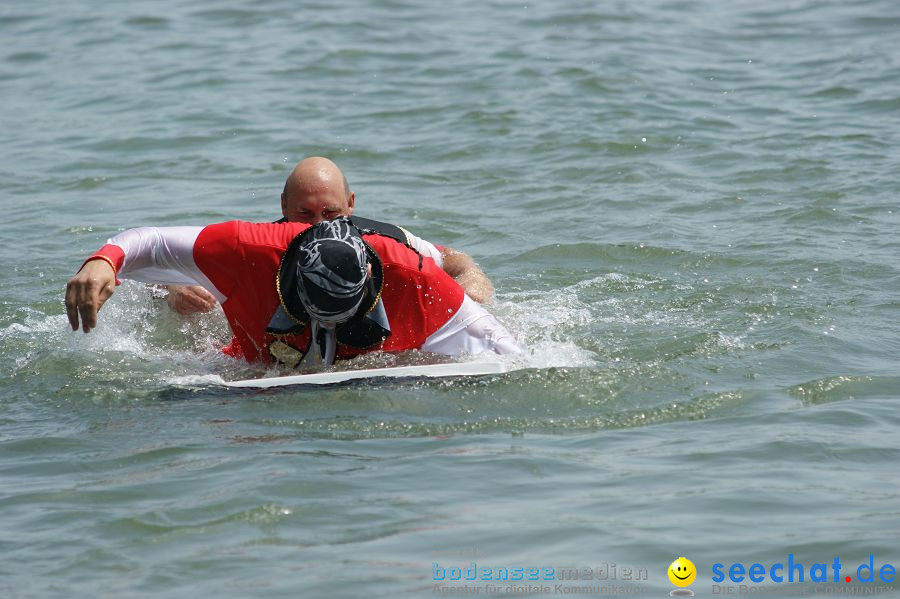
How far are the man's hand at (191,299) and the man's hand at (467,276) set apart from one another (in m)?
1.33

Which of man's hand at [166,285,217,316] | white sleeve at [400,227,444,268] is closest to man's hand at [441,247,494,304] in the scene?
white sleeve at [400,227,444,268]

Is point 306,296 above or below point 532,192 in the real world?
above

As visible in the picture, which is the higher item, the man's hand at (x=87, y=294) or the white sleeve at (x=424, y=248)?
A: the man's hand at (x=87, y=294)

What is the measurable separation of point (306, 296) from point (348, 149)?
22.4 ft

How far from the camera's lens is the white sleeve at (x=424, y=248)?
6.44 m

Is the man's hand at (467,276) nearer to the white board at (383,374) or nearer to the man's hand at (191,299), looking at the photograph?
the white board at (383,374)

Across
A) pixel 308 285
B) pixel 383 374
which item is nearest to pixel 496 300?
pixel 383 374

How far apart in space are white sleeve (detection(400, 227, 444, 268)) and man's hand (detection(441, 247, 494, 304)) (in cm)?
6

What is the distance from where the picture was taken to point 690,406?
19.8 ft

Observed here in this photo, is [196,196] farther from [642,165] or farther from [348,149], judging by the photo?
[642,165]

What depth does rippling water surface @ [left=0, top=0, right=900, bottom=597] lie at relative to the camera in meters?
4.68

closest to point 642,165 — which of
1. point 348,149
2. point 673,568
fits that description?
point 348,149

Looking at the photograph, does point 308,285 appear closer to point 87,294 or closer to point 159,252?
point 159,252

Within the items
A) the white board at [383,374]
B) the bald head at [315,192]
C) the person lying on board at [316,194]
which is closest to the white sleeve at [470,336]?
the white board at [383,374]
